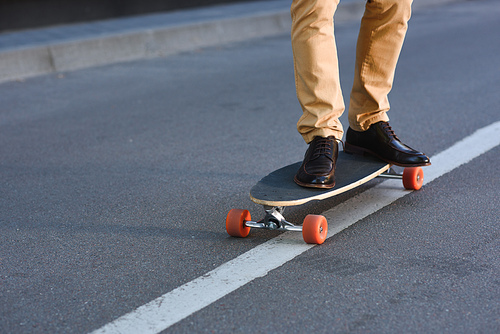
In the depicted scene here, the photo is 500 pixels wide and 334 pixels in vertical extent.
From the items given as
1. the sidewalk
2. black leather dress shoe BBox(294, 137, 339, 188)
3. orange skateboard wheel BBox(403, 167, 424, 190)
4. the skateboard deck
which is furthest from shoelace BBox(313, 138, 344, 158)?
the sidewalk

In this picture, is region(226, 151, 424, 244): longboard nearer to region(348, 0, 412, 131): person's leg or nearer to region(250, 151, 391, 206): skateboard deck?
region(250, 151, 391, 206): skateboard deck

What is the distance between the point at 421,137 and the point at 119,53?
4.88 metres

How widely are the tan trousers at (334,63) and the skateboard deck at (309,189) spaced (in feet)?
0.57

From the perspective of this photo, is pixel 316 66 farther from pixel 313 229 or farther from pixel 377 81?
pixel 313 229

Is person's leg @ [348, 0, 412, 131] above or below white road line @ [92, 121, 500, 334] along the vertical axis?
above

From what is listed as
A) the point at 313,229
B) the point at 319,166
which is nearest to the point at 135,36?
the point at 319,166

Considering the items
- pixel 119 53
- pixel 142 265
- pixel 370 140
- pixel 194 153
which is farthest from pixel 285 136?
pixel 119 53

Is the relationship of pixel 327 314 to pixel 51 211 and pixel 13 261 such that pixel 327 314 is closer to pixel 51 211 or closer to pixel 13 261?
pixel 13 261

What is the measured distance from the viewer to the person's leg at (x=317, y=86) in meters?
2.75

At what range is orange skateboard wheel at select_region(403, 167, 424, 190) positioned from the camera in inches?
125

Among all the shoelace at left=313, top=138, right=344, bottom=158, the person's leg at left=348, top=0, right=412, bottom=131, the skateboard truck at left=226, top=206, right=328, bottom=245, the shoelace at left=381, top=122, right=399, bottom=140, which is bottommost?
the skateboard truck at left=226, top=206, right=328, bottom=245

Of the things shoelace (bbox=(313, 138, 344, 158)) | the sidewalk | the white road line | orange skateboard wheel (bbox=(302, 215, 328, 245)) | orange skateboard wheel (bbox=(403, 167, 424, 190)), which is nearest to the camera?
the white road line

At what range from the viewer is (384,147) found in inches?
124

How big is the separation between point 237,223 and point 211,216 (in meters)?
0.37
